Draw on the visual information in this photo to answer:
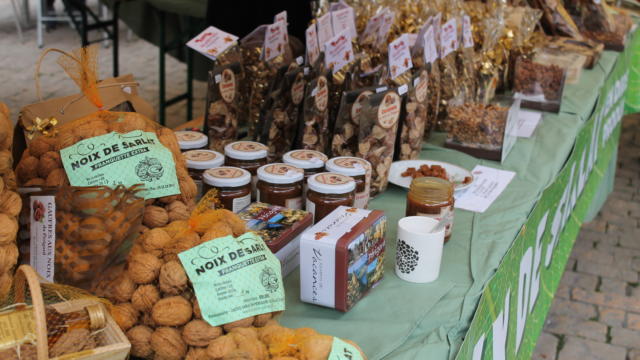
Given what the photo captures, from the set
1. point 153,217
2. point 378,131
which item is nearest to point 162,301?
point 153,217

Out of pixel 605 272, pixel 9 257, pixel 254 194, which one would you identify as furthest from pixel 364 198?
pixel 605 272

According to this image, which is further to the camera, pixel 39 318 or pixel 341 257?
pixel 341 257

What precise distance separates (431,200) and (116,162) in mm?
603

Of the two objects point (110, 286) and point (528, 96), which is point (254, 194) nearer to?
point (110, 286)

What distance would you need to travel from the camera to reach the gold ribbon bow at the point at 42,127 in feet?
3.51

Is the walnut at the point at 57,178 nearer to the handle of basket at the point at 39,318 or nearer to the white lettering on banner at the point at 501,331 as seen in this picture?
the handle of basket at the point at 39,318

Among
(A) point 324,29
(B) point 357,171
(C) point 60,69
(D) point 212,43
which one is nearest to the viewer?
(B) point 357,171

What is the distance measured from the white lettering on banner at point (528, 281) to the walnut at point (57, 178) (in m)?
1.01

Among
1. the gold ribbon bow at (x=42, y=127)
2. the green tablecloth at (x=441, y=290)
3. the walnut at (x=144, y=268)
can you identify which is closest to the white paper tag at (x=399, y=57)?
the green tablecloth at (x=441, y=290)

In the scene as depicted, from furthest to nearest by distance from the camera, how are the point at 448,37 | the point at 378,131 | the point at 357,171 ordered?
the point at 448,37, the point at 378,131, the point at 357,171

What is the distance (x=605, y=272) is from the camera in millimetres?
2938

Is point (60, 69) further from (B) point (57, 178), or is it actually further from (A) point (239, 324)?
(A) point (239, 324)

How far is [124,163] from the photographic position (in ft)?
3.09

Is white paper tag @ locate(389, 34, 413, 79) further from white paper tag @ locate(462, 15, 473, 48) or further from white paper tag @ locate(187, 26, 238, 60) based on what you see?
white paper tag @ locate(462, 15, 473, 48)
